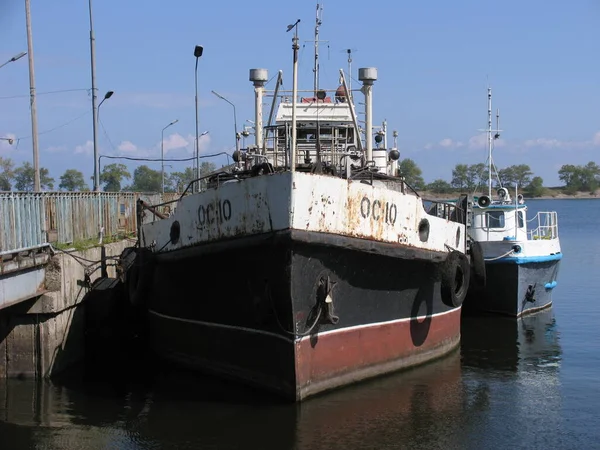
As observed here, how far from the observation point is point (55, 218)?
46.3 feet

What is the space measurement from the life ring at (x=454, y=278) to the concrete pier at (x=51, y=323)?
5.90 metres

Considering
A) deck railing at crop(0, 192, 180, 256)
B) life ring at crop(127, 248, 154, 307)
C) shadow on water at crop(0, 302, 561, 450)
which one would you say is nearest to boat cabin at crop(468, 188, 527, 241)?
shadow on water at crop(0, 302, 561, 450)

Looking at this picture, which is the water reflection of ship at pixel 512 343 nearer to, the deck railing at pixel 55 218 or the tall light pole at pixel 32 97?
the deck railing at pixel 55 218

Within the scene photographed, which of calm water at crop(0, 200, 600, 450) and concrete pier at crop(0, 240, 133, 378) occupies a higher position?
concrete pier at crop(0, 240, 133, 378)

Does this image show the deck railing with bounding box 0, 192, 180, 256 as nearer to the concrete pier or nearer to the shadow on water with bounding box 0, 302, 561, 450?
the concrete pier

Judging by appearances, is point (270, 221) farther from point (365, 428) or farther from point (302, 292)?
point (365, 428)

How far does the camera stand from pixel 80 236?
1566 cm

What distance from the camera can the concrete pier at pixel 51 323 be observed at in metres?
12.1

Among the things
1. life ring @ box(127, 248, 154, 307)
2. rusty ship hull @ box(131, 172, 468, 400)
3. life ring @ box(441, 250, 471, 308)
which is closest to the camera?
rusty ship hull @ box(131, 172, 468, 400)

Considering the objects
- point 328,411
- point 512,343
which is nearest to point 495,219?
point 512,343

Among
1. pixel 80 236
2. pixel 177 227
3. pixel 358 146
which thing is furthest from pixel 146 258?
pixel 358 146

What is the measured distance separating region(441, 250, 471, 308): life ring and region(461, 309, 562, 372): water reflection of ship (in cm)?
135

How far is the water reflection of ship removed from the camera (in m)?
14.2

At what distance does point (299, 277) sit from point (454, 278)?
159 inches
